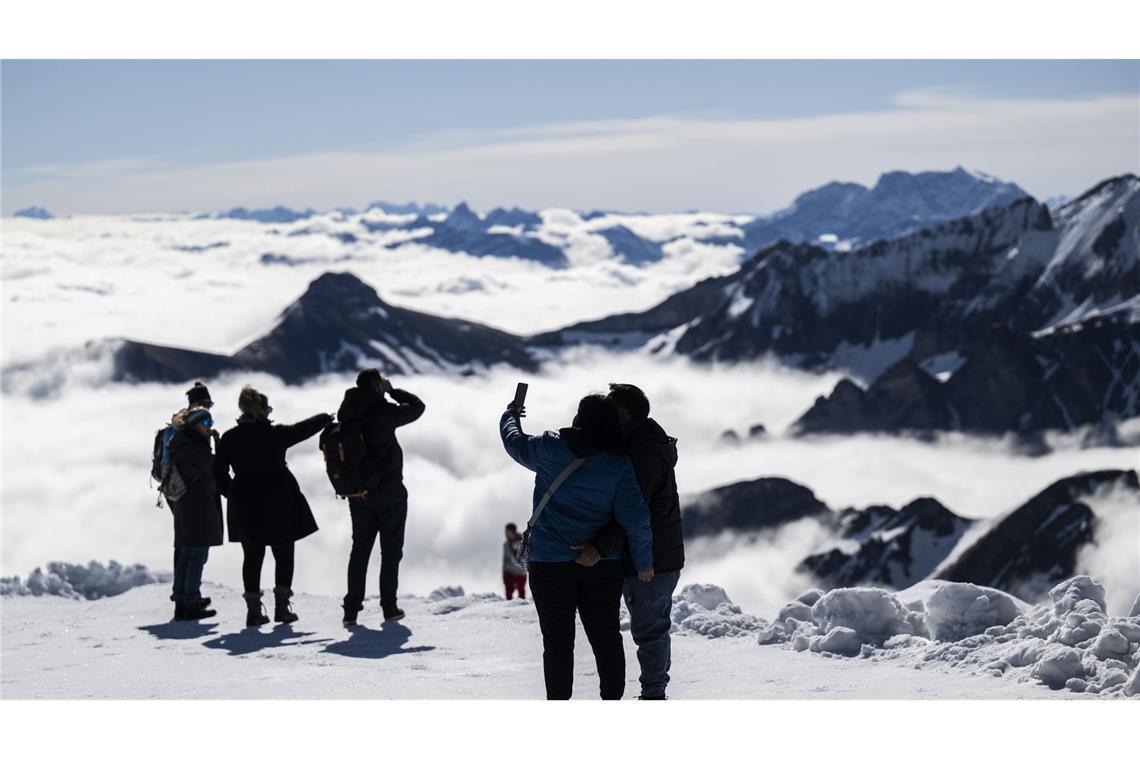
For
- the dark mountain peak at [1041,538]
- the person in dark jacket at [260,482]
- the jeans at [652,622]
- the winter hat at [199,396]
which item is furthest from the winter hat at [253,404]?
the dark mountain peak at [1041,538]

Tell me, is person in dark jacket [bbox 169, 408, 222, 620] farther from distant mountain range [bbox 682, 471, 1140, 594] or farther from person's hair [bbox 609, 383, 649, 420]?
distant mountain range [bbox 682, 471, 1140, 594]

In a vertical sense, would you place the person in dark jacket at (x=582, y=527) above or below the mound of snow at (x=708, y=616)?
above

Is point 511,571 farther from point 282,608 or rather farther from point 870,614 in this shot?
point 870,614

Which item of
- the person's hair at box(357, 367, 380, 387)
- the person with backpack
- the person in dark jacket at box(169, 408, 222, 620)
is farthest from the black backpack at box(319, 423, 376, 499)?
the person in dark jacket at box(169, 408, 222, 620)

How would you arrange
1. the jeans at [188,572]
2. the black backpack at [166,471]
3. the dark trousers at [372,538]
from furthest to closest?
the jeans at [188,572] → the black backpack at [166,471] → the dark trousers at [372,538]

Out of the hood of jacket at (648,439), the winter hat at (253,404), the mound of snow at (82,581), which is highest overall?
the winter hat at (253,404)

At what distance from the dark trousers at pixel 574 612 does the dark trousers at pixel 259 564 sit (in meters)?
5.83

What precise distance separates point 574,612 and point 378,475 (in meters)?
5.29

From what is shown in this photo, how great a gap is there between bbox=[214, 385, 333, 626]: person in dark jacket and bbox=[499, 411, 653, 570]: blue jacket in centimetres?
517

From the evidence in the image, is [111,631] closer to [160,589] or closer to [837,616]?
[160,589]

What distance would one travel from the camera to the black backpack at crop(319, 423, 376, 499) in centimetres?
1386

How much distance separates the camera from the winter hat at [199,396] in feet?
47.4

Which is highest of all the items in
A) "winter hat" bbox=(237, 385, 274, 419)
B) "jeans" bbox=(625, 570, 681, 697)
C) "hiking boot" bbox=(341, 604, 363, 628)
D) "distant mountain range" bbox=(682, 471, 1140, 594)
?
"winter hat" bbox=(237, 385, 274, 419)

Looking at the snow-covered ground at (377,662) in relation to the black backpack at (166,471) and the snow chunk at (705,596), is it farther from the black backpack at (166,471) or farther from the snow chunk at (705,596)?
the black backpack at (166,471)
